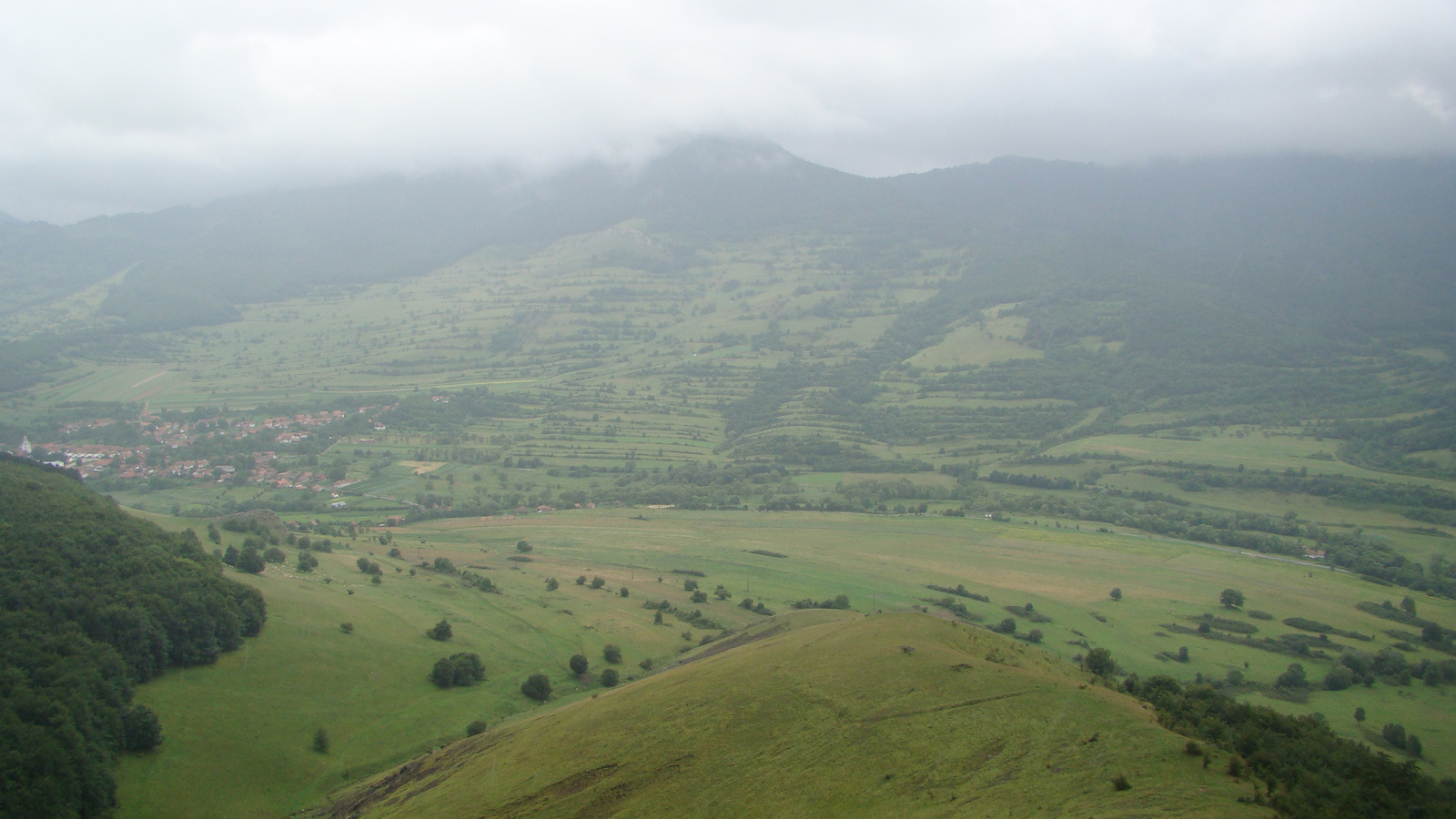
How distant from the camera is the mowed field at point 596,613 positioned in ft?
167

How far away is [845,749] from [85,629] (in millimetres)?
49851

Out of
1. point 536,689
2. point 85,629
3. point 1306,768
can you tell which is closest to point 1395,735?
point 1306,768

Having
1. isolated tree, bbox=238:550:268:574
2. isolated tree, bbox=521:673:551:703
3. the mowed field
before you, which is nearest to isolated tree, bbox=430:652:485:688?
the mowed field

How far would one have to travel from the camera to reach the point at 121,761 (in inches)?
1768

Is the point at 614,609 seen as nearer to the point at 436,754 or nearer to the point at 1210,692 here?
the point at 436,754

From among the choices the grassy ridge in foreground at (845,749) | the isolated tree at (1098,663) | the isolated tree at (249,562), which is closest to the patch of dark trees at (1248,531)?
the isolated tree at (1098,663)

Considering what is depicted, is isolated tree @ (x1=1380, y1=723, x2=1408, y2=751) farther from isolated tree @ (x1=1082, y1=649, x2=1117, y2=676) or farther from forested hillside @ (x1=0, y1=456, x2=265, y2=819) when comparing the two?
forested hillside @ (x1=0, y1=456, x2=265, y2=819)

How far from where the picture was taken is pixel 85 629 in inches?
2064

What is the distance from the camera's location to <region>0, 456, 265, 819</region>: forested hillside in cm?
3959

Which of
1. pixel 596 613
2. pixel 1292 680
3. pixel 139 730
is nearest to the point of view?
pixel 139 730

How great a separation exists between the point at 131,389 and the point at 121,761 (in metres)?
183

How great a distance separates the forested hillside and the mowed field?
81.0 inches

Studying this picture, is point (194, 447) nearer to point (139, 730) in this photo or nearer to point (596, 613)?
point (596, 613)

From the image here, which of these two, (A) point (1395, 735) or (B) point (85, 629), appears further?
(A) point (1395, 735)
